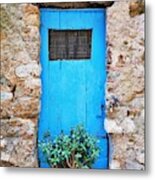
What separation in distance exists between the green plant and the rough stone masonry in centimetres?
8

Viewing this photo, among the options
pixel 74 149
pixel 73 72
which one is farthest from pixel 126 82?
pixel 74 149

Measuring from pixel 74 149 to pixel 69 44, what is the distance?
48cm

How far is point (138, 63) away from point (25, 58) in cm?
51

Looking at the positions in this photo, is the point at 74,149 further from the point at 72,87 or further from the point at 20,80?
the point at 20,80

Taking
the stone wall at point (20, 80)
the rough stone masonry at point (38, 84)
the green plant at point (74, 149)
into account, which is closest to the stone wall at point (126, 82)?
the rough stone masonry at point (38, 84)

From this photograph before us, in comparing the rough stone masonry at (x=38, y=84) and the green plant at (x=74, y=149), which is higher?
the rough stone masonry at (x=38, y=84)

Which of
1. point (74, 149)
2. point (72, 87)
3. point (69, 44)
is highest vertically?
point (69, 44)

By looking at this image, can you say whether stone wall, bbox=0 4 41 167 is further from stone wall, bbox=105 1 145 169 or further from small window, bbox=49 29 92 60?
stone wall, bbox=105 1 145 169

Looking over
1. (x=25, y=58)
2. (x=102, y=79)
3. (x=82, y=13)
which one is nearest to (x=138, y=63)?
(x=102, y=79)

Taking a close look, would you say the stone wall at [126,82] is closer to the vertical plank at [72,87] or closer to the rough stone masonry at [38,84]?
the rough stone masonry at [38,84]

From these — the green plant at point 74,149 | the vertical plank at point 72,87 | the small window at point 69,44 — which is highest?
the small window at point 69,44

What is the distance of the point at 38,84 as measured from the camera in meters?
2.39

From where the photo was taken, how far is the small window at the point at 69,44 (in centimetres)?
237

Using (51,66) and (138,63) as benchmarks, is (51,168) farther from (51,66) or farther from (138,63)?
(138,63)
